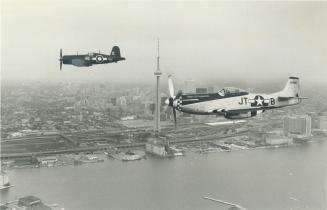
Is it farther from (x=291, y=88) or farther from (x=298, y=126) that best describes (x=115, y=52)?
(x=298, y=126)

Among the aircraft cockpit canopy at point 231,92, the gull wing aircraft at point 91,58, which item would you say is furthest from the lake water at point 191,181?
the gull wing aircraft at point 91,58

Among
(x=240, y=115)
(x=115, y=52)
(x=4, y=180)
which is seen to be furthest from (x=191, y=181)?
(x=4, y=180)

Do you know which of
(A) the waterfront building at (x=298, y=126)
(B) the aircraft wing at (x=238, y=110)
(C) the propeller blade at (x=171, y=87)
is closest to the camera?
(C) the propeller blade at (x=171, y=87)

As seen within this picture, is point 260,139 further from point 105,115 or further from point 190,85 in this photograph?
point 105,115

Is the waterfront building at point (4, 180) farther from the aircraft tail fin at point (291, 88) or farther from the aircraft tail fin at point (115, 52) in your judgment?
the aircraft tail fin at point (291, 88)

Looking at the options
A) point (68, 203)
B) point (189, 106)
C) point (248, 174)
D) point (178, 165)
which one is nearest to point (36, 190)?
point (68, 203)

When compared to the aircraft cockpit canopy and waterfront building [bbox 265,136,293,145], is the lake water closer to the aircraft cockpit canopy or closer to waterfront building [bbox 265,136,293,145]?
waterfront building [bbox 265,136,293,145]
